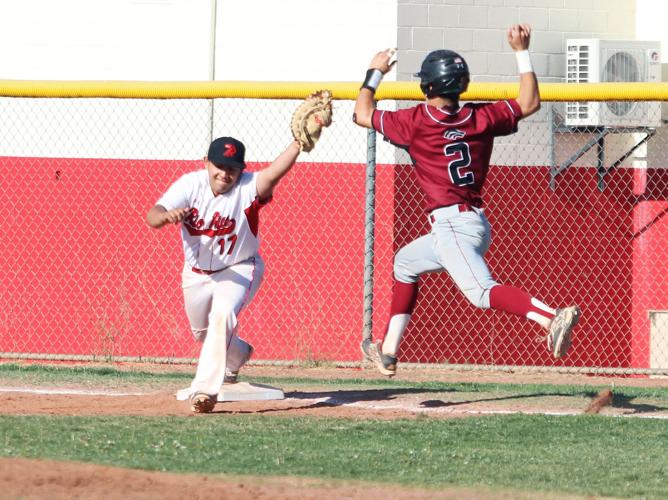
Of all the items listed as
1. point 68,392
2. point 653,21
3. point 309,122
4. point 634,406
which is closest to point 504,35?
point 653,21

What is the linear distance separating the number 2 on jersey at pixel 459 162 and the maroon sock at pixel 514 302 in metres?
0.68

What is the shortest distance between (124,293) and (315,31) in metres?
3.39

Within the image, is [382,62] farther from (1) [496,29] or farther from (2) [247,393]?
(1) [496,29]

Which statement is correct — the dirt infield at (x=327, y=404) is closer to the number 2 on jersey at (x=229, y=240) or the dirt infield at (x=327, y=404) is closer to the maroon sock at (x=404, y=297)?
the maroon sock at (x=404, y=297)

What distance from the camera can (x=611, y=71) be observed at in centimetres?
1298

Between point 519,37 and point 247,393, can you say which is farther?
point 247,393

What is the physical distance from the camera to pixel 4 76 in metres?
13.3

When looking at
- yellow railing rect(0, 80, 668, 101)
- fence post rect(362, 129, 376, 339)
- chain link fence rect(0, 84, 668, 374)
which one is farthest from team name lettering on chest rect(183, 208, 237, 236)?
chain link fence rect(0, 84, 668, 374)

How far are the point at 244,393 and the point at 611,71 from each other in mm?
7040

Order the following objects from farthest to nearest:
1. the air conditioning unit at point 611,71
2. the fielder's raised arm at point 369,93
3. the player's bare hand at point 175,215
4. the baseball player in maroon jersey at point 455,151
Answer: the air conditioning unit at point 611,71 < the fielder's raised arm at point 369,93 < the baseball player in maroon jersey at point 455,151 < the player's bare hand at point 175,215

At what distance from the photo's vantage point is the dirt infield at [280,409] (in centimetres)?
479

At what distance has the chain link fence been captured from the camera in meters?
12.5

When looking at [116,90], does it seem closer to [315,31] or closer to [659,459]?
[315,31]

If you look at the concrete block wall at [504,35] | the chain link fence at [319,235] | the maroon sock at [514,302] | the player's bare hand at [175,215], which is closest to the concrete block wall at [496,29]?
the concrete block wall at [504,35]
